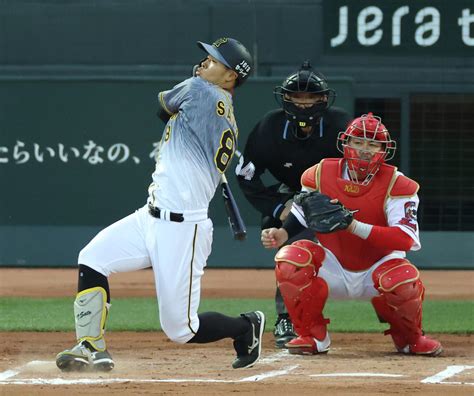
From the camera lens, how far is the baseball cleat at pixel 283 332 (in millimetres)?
7832

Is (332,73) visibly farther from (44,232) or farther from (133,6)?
(44,232)

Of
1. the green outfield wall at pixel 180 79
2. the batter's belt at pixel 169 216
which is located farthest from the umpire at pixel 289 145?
the green outfield wall at pixel 180 79

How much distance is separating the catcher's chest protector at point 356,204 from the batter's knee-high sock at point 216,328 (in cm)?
98

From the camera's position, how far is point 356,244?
7.45 metres

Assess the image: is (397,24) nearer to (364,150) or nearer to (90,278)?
(364,150)

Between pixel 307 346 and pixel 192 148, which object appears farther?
pixel 307 346

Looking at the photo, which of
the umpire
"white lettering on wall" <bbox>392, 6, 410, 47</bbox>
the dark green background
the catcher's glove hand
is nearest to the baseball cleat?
the umpire

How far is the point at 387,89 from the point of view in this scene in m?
13.6

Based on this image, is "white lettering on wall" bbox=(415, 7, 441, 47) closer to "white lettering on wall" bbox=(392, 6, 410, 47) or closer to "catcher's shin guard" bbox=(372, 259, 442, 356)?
"white lettering on wall" bbox=(392, 6, 410, 47)

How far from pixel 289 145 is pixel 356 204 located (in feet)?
3.18

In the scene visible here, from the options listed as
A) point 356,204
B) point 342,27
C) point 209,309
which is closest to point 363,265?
point 356,204

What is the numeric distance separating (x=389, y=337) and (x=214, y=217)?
5271 millimetres

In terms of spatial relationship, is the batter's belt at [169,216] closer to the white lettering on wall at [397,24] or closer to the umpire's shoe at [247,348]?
the umpire's shoe at [247,348]

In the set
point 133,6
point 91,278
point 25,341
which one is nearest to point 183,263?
point 91,278
